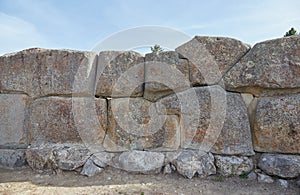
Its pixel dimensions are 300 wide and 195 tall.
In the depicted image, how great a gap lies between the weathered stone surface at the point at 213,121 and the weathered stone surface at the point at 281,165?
164 mm

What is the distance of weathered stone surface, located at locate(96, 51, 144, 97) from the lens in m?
2.39

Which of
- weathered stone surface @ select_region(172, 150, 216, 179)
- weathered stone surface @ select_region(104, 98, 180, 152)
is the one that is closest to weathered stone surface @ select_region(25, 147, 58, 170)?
weathered stone surface @ select_region(104, 98, 180, 152)

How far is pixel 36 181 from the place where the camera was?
210cm

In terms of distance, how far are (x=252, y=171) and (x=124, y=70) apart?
167cm

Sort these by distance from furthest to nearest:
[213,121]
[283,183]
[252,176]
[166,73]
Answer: [166,73] < [213,121] < [252,176] < [283,183]

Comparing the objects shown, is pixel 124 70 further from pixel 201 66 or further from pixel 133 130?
pixel 201 66

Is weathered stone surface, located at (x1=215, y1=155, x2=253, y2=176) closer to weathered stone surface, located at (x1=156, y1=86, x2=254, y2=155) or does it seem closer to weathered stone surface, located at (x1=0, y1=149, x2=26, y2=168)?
weathered stone surface, located at (x1=156, y1=86, x2=254, y2=155)

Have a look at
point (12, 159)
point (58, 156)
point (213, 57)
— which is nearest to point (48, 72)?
point (58, 156)

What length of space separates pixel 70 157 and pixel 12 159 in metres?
0.71

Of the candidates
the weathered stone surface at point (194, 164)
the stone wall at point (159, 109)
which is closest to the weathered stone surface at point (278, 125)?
the stone wall at point (159, 109)

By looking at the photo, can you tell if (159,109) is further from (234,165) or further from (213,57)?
(234,165)

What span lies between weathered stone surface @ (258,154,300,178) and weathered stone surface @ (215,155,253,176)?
0.42ft

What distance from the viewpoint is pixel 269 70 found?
2158 mm

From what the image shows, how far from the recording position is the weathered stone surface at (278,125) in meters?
2.07
